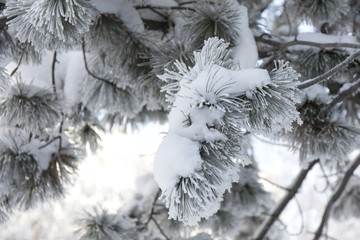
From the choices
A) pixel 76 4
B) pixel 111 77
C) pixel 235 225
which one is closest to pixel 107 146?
pixel 235 225

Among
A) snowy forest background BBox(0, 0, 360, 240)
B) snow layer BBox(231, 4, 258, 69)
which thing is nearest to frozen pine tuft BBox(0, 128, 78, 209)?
snowy forest background BBox(0, 0, 360, 240)

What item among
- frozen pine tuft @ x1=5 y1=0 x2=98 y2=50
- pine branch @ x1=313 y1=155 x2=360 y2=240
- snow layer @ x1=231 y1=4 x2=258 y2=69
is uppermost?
frozen pine tuft @ x1=5 y1=0 x2=98 y2=50

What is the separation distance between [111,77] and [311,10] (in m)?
1.06

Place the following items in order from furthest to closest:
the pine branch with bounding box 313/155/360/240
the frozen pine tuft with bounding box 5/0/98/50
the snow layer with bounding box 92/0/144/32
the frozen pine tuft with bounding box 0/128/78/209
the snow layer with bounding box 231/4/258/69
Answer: the pine branch with bounding box 313/155/360/240 < the frozen pine tuft with bounding box 0/128/78/209 < the snow layer with bounding box 92/0/144/32 < the snow layer with bounding box 231/4/258/69 < the frozen pine tuft with bounding box 5/0/98/50

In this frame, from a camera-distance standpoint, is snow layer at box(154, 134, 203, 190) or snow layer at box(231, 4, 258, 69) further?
snow layer at box(231, 4, 258, 69)

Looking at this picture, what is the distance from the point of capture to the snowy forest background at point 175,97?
66cm

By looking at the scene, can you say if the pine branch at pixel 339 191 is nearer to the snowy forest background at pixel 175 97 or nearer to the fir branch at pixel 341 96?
the snowy forest background at pixel 175 97

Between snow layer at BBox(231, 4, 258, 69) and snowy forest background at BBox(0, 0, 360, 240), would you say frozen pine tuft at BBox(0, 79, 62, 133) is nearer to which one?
snowy forest background at BBox(0, 0, 360, 240)

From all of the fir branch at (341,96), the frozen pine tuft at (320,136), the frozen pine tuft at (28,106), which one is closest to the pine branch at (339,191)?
the frozen pine tuft at (320,136)

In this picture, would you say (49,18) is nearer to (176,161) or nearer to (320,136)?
(176,161)

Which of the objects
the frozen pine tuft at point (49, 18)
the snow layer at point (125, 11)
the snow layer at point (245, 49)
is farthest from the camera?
the snow layer at point (125, 11)

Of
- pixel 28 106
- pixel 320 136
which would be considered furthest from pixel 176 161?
pixel 28 106

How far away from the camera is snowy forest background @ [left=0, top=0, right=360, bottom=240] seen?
66 centimetres

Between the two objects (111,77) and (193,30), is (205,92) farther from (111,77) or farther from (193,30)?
(111,77)
